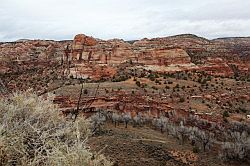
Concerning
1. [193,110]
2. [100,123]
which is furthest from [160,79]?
[100,123]

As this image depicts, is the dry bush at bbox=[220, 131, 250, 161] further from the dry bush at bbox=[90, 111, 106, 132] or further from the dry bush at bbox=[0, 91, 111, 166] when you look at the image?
the dry bush at bbox=[0, 91, 111, 166]

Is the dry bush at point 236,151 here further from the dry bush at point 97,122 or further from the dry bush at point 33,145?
the dry bush at point 33,145

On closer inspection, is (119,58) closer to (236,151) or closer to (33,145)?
(236,151)

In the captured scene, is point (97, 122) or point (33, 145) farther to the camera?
point (97, 122)

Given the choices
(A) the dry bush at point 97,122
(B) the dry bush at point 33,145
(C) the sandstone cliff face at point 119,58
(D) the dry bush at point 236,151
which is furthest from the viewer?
(C) the sandstone cliff face at point 119,58

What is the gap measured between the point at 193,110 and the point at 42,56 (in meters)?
35.9

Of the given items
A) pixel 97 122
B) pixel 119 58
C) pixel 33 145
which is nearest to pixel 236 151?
pixel 97 122

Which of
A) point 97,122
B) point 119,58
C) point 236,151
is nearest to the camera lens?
point 236,151

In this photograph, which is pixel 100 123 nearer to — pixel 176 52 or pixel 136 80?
pixel 136 80

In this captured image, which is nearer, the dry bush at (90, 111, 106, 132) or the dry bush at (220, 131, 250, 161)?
the dry bush at (220, 131, 250, 161)

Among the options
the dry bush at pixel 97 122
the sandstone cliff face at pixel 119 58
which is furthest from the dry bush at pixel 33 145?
the sandstone cliff face at pixel 119 58

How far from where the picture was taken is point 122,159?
1500 cm

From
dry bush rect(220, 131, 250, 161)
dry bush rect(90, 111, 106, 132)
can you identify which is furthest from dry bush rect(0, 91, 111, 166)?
dry bush rect(220, 131, 250, 161)

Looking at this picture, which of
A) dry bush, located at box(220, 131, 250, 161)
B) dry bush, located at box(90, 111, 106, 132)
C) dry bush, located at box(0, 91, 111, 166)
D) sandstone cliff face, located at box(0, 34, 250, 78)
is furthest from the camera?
sandstone cliff face, located at box(0, 34, 250, 78)
